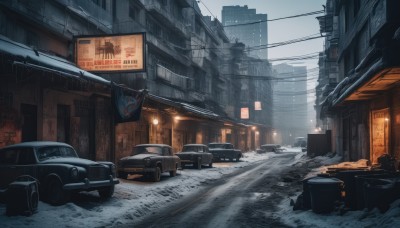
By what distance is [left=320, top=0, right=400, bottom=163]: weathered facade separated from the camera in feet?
39.2

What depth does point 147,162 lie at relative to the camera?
55.8 feet

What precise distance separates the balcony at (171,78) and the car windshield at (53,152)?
19.5m

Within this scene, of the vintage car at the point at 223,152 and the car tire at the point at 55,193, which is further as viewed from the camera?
the vintage car at the point at 223,152

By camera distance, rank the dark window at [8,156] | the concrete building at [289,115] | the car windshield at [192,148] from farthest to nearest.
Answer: the concrete building at [289,115], the car windshield at [192,148], the dark window at [8,156]

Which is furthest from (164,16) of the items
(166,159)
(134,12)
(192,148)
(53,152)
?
(53,152)

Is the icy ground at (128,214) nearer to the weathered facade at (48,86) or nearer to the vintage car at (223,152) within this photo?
the weathered facade at (48,86)

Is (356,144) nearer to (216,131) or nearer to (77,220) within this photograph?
(77,220)

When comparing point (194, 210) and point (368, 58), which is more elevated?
point (368, 58)

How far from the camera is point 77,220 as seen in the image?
30.7 feet

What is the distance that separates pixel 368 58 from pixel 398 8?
215 cm

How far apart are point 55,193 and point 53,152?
1565mm

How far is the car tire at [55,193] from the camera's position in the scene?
34.3ft

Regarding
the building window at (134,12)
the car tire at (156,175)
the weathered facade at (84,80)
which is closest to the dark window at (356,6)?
the weathered facade at (84,80)

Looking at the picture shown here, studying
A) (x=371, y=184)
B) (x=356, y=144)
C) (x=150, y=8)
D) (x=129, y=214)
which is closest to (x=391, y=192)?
(x=371, y=184)
